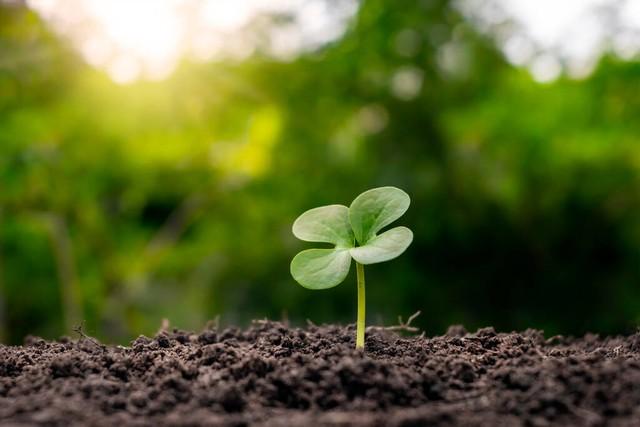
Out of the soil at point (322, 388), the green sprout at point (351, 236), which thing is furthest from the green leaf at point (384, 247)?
the soil at point (322, 388)

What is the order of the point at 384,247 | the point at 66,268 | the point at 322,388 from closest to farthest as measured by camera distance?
the point at 322,388 → the point at 384,247 → the point at 66,268

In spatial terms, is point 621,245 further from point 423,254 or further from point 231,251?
point 231,251

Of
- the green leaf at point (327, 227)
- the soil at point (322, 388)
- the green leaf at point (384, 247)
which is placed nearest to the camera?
the soil at point (322, 388)

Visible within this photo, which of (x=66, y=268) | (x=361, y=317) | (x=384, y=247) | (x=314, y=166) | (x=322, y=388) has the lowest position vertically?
(x=322, y=388)

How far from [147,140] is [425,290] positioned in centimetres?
267

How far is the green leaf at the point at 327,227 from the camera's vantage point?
126 cm

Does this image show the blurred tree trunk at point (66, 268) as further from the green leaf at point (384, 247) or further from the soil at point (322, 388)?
the green leaf at point (384, 247)

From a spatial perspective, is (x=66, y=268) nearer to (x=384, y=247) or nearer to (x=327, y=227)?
(x=327, y=227)

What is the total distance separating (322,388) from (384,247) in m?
0.31

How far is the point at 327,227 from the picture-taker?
127 centimetres

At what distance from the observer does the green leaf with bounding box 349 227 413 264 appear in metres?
1.15

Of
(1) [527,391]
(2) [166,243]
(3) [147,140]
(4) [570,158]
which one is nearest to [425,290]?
(4) [570,158]

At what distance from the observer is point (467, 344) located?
4.49 ft

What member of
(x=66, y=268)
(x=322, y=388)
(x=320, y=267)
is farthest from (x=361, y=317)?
(x=66, y=268)
